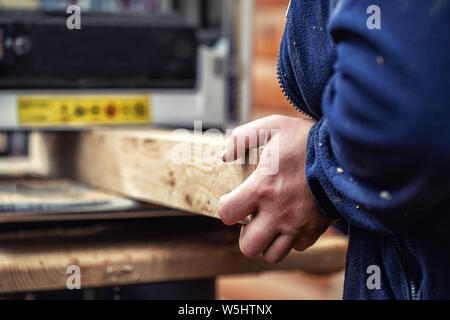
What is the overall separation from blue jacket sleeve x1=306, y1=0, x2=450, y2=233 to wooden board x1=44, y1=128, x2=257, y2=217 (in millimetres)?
203

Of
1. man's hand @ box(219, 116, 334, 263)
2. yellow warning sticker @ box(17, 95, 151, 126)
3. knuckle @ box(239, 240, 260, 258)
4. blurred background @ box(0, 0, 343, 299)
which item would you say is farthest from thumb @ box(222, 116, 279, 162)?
yellow warning sticker @ box(17, 95, 151, 126)

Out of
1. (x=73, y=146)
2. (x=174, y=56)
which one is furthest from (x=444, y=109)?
(x=73, y=146)

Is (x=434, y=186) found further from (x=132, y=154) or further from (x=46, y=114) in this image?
(x=46, y=114)

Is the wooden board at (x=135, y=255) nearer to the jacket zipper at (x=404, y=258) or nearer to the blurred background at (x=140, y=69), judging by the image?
the blurred background at (x=140, y=69)

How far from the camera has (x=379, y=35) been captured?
48 cm

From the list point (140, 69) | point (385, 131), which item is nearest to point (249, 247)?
point (385, 131)

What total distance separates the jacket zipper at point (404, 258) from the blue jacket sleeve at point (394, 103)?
7 cm

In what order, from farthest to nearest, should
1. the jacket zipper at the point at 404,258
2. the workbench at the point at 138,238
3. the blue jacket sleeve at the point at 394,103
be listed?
the workbench at the point at 138,238 → the jacket zipper at the point at 404,258 → the blue jacket sleeve at the point at 394,103

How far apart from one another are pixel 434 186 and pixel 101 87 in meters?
0.84

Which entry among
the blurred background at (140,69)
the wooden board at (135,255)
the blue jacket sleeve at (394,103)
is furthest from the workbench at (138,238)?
the blue jacket sleeve at (394,103)

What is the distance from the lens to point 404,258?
2.07ft

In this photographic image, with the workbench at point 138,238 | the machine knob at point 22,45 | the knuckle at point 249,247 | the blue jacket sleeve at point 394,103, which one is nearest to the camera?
the blue jacket sleeve at point 394,103

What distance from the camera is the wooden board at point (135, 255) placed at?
89 centimetres
